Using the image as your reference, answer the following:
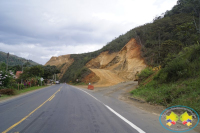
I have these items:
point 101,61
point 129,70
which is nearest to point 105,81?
point 129,70

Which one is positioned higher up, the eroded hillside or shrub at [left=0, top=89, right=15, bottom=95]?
the eroded hillside

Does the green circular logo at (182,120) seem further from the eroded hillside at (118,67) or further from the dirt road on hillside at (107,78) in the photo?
the dirt road on hillside at (107,78)

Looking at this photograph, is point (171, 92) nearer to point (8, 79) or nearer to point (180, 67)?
point (180, 67)

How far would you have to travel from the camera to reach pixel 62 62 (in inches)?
4776

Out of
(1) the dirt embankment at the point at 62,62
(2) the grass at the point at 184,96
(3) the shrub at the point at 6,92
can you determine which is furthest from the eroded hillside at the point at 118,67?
(1) the dirt embankment at the point at 62,62

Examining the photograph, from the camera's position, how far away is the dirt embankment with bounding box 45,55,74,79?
111m

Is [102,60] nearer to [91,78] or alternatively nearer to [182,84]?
[91,78]

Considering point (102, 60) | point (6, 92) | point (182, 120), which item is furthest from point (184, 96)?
point (102, 60)

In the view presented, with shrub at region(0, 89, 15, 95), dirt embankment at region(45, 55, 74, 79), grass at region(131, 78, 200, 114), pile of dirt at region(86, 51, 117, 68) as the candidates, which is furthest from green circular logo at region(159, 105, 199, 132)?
dirt embankment at region(45, 55, 74, 79)

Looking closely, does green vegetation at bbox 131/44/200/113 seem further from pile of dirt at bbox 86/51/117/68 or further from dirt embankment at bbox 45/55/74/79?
dirt embankment at bbox 45/55/74/79

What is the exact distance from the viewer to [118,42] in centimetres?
6253

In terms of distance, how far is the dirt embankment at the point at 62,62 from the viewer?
4360 inches

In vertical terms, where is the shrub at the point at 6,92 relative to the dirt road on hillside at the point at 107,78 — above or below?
below

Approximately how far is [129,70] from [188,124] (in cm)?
3785
